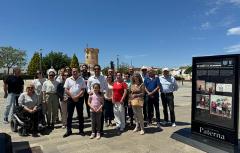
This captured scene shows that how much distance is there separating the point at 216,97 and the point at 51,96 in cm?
486

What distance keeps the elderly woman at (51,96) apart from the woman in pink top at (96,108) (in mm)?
1573

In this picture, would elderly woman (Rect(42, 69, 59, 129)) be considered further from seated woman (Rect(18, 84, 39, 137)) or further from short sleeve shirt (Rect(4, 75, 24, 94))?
short sleeve shirt (Rect(4, 75, 24, 94))

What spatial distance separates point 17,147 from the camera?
6.98 meters

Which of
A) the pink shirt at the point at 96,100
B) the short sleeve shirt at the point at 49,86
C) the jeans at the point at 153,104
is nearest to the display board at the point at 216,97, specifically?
the jeans at the point at 153,104

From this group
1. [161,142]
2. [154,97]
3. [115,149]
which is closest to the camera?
[115,149]

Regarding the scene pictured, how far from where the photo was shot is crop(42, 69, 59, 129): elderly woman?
8914 mm

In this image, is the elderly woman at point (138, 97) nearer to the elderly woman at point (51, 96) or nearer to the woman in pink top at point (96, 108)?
the woman in pink top at point (96, 108)

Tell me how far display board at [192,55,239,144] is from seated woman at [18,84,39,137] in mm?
4330

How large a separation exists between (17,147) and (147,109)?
4031mm

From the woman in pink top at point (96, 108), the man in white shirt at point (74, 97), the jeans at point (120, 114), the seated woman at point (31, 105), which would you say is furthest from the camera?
the jeans at point (120, 114)

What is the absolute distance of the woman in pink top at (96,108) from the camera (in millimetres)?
7830

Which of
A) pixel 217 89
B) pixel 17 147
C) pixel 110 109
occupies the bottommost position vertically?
pixel 17 147

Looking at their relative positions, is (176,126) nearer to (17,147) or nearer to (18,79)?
(17,147)

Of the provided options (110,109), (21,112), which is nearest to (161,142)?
(110,109)
